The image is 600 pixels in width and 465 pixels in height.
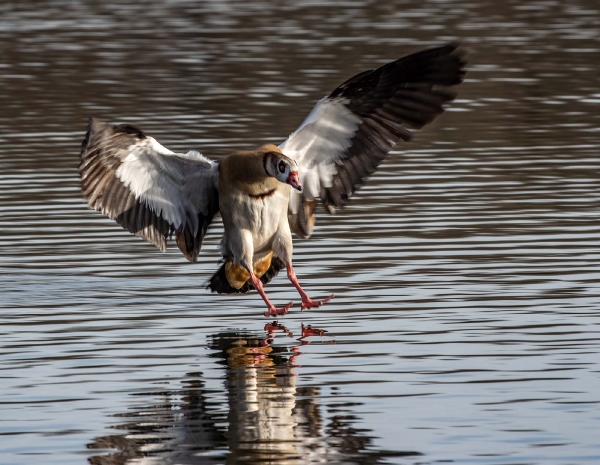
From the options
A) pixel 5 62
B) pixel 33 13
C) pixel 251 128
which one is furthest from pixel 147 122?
pixel 33 13

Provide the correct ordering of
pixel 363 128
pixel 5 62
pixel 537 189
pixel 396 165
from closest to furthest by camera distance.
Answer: pixel 363 128 → pixel 537 189 → pixel 396 165 → pixel 5 62

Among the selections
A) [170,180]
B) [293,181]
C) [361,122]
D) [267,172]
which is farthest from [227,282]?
[361,122]

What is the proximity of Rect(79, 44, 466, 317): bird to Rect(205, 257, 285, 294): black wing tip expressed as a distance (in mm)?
11

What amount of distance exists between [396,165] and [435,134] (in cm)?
189

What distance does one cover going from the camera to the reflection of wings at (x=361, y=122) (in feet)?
31.8

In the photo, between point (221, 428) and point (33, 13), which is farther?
point (33, 13)

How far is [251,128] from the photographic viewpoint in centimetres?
1755

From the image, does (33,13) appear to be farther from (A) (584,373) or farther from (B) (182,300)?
(A) (584,373)

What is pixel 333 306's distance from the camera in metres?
10.1

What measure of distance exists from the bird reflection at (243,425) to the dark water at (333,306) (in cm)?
2

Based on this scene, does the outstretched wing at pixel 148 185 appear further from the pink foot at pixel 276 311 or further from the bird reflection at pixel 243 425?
the bird reflection at pixel 243 425

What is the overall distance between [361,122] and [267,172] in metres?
0.79

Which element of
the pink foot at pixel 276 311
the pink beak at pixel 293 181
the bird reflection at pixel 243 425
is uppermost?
the pink beak at pixel 293 181

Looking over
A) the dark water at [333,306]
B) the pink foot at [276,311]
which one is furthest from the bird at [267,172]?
the dark water at [333,306]
